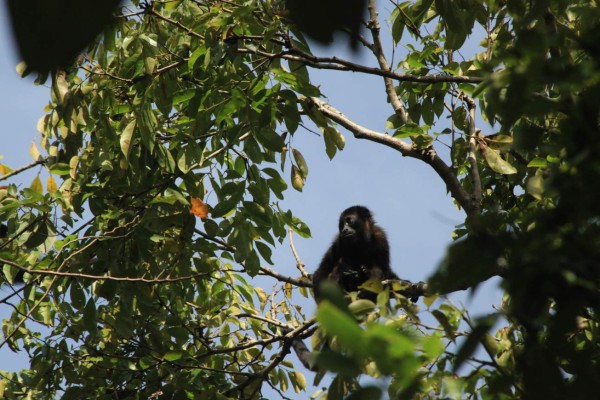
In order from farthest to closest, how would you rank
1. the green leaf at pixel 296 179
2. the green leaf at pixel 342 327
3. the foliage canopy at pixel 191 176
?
1. the green leaf at pixel 296 179
2. the foliage canopy at pixel 191 176
3. the green leaf at pixel 342 327

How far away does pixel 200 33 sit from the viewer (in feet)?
14.4

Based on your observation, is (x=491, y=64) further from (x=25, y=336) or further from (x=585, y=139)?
Answer: (x=25, y=336)

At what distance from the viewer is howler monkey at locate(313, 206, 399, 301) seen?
7582 millimetres

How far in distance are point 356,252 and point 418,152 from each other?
11.4ft

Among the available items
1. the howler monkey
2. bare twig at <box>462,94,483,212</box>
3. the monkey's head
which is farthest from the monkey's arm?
bare twig at <box>462,94,483,212</box>

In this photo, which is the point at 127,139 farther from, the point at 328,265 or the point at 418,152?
the point at 328,265

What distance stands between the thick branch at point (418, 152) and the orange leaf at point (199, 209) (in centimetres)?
97

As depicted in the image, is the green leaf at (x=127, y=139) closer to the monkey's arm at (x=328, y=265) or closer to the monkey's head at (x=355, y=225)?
the monkey's arm at (x=328, y=265)

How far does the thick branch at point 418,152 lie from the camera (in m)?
4.57

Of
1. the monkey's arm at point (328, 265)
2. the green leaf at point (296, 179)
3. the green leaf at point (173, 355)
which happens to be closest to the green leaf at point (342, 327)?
the green leaf at point (173, 355)

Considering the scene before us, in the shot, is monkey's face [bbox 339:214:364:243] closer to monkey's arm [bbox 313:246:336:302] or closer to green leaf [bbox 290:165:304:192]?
monkey's arm [bbox 313:246:336:302]

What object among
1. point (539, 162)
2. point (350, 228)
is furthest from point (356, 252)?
point (539, 162)

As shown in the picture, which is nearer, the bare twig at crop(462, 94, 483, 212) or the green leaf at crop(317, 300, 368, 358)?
the green leaf at crop(317, 300, 368, 358)

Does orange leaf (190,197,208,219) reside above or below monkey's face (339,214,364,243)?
below
